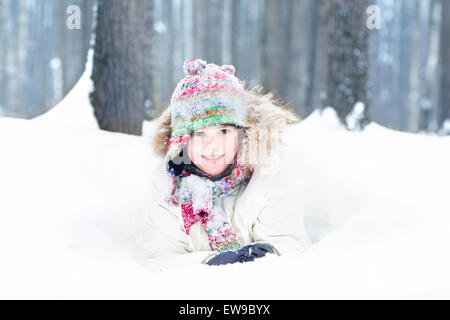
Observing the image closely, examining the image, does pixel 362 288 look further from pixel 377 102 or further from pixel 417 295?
pixel 377 102

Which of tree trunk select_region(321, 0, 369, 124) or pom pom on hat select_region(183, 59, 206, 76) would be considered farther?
tree trunk select_region(321, 0, 369, 124)

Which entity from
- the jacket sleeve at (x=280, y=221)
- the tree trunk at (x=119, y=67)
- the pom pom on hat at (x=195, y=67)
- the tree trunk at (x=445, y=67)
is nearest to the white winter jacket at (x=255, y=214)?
the jacket sleeve at (x=280, y=221)

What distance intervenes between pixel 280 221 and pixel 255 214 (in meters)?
0.12

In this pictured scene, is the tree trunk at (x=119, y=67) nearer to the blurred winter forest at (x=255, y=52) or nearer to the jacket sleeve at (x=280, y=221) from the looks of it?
the blurred winter forest at (x=255, y=52)

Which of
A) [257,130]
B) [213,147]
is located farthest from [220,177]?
[257,130]

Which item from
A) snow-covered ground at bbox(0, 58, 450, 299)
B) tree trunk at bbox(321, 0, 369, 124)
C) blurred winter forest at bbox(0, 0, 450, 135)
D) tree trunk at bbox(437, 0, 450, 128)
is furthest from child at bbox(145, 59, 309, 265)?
tree trunk at bbox(437, 0, 450, 128)

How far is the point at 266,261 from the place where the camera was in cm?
163

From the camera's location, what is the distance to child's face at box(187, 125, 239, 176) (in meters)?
1.96

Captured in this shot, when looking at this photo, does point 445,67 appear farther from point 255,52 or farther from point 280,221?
point 255,52

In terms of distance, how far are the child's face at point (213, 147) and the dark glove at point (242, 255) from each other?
1.35ft

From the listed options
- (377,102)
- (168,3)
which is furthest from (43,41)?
(377,102)

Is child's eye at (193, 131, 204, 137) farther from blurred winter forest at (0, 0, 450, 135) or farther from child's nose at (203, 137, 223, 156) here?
blurred winter forest at (0, 0, 450, 135)

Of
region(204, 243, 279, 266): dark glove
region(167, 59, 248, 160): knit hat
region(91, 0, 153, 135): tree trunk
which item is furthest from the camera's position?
region(91, 0, 153, 135): tree trunk

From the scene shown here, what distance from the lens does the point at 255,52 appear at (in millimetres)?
17625
